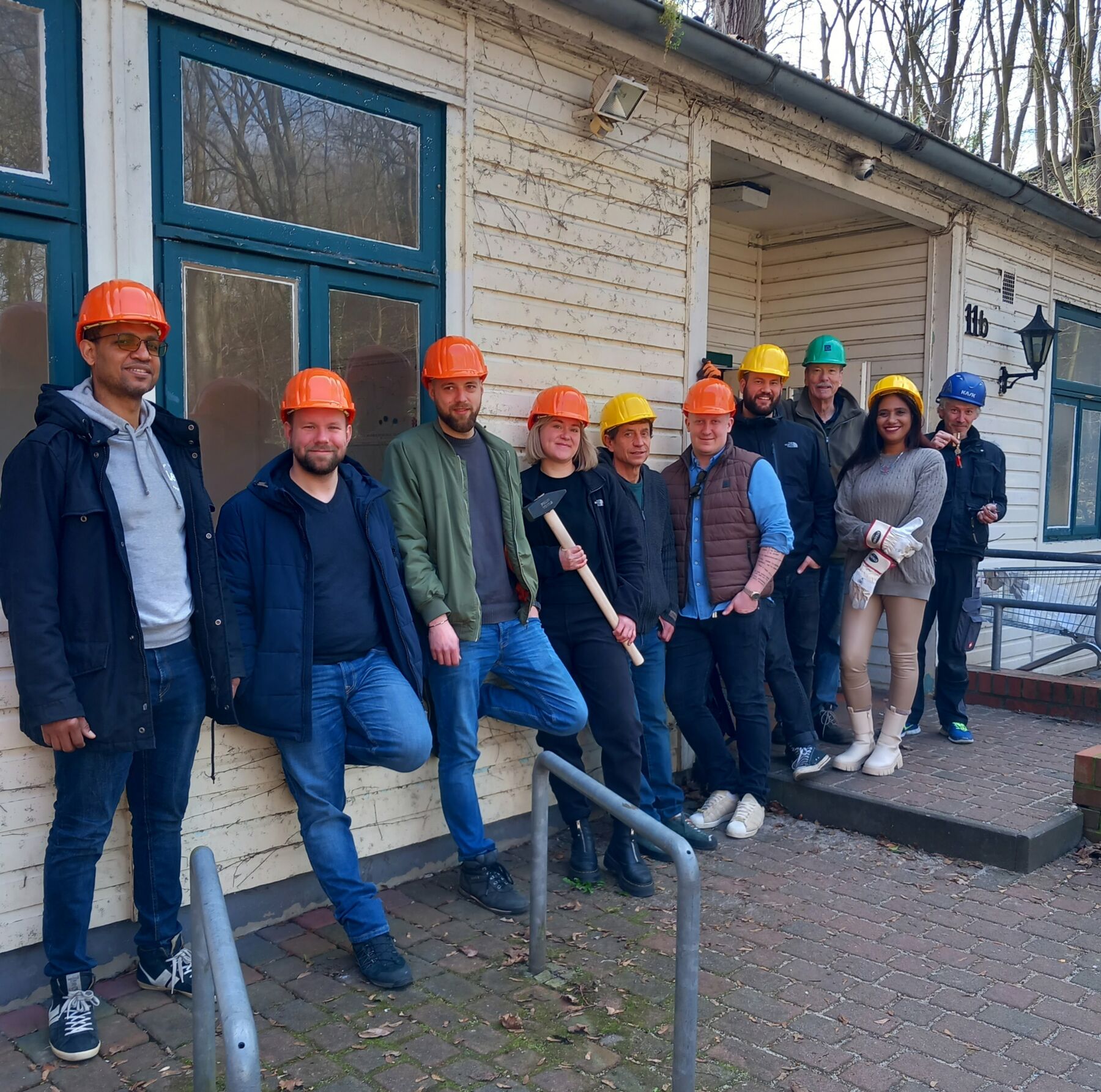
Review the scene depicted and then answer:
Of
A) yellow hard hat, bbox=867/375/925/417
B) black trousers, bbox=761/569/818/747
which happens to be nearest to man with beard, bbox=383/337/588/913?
black trousers, bbox=761/569/818/747

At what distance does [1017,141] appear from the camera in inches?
675

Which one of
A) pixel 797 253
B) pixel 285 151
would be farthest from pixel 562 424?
pixel 797 253

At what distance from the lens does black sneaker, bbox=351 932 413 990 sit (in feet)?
11.3

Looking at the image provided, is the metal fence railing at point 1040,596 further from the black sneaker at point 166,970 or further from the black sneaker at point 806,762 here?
the black sneaker at point 166,970

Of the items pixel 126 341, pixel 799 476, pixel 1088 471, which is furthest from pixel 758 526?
pixel 1088 471

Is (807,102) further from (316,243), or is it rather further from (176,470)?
(176,470)

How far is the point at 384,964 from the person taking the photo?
3.47 meters

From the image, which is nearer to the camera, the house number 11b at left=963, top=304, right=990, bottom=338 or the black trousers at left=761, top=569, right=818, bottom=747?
the black trousers at left=761, top=569, right=818, bottom=747

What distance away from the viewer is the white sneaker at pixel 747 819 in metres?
4.93

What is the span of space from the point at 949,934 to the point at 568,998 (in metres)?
1.61

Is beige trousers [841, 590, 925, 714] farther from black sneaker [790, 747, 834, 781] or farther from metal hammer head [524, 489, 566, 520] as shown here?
metal hammer head [524, 489, 566, 520]

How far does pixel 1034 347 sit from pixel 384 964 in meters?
7.43

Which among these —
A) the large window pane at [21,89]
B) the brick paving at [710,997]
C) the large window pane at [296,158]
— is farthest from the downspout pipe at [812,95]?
the brick paving at [710,997]

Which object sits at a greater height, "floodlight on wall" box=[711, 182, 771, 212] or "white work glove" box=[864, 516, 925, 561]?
"floodlight on wall" box=[711, 182, 771, 212]
